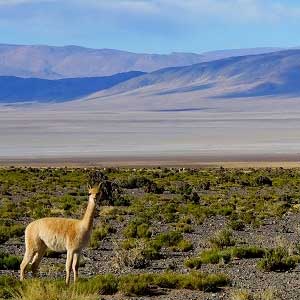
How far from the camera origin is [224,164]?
57.6 meters

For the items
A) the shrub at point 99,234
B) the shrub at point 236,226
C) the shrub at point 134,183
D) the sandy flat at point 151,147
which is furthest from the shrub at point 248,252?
the sandy flat at point 151,147

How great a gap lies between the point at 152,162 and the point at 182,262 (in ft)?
147

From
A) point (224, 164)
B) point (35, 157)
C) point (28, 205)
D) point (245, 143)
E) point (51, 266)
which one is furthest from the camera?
point (245, 143)

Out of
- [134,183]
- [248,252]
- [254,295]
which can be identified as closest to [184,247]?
[248,252]

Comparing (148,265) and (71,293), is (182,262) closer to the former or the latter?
(148,265)

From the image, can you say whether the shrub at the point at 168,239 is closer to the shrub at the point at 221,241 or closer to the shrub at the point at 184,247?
the shrub at the point at 184,247

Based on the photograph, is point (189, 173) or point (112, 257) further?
point (189, 173)

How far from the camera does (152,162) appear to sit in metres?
59.3

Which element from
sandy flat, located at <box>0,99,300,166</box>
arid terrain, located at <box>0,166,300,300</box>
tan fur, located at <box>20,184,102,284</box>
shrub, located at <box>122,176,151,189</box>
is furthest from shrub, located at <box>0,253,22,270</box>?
sandy flat, located at <box>0,99,300,166</box>

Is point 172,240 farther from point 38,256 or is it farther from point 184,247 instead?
point 38,256

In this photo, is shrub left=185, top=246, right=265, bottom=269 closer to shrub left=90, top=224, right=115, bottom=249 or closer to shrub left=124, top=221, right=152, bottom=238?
shrub left=90, top=224, right=115, bottom=249

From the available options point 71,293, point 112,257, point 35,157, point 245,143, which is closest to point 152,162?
point 35,157

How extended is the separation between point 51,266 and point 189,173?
112 ft

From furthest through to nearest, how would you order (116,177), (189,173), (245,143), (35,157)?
1. (245,143)
2. (35,157)
3. (189,173)
4. (116,177)
